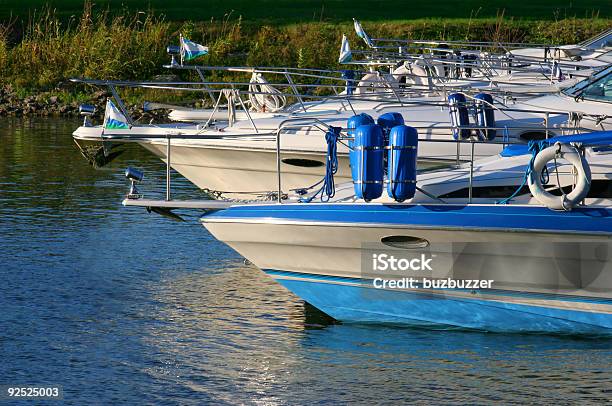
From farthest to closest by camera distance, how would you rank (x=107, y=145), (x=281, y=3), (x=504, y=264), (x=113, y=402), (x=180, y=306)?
(x=281, y=3) → (x=107, y=145) → (x=180, y=306) → (x=504, y=264) → (x=113, y=402)

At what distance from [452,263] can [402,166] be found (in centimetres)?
89

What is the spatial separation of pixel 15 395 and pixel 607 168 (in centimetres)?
498

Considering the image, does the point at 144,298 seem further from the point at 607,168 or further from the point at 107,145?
the point at 607,168

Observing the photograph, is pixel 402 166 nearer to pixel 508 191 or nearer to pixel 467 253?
pixel 467 253

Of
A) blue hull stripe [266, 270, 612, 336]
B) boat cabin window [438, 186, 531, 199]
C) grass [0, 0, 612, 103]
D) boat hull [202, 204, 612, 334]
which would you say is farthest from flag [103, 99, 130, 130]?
grass [0, 0, 612, 103]

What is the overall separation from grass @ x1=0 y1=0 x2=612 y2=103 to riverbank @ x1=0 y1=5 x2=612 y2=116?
0.08 feet

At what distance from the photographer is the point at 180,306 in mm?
11688

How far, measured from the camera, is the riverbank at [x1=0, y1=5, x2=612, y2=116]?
28406mm

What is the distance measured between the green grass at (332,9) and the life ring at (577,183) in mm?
24134

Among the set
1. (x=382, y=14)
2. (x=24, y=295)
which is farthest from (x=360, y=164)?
(x=382, y=14)

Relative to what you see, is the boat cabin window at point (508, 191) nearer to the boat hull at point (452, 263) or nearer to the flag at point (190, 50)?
the boat hull at point (452, 263)

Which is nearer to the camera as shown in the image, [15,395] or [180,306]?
[15,395]

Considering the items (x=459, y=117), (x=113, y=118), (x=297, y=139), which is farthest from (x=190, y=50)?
(x=459, y=117)

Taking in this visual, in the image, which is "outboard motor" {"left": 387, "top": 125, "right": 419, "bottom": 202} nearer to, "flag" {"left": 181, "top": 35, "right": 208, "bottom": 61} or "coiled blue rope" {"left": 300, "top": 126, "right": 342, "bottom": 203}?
"coiled blue rope" {"left": 300, "top": 126, "right": 342, "bottom": 203}
